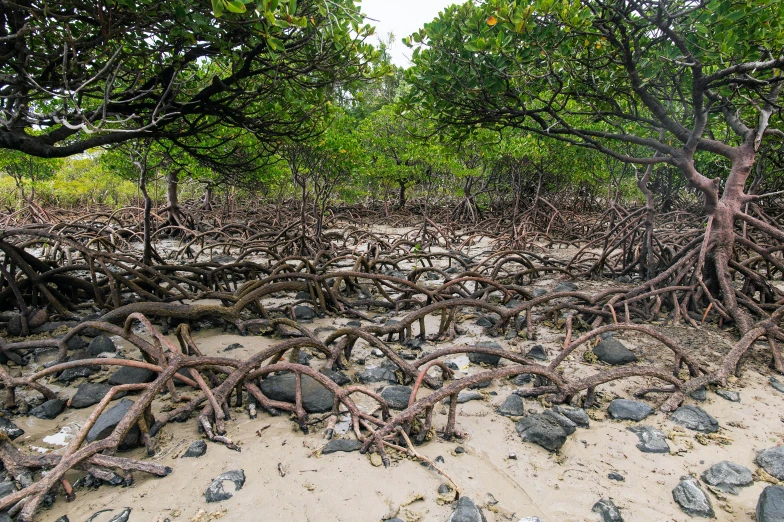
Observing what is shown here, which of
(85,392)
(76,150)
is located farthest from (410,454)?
(76,150)

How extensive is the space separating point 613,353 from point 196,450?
299cm

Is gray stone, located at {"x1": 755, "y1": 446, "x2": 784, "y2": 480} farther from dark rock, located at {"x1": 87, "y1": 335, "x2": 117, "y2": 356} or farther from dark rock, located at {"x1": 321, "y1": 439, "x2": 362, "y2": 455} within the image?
dark rock, located at {"x1": 87, "y1": 335, "x2": 117, "y2": 356}

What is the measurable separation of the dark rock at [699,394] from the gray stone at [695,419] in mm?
125

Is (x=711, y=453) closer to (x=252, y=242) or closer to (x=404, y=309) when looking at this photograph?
(x=404, y=309)

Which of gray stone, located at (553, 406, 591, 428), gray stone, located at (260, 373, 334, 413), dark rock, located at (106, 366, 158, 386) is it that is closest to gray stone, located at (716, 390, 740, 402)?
gray stone, located at (553, 406, 591, 428)

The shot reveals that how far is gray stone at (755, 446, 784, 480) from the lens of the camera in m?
2.02

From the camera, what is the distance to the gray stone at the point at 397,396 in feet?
8.60

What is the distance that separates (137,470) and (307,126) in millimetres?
4019

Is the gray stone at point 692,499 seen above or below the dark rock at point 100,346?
below

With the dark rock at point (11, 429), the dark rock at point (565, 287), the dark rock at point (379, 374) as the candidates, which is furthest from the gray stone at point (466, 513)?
the dark rock at point (565, 287)

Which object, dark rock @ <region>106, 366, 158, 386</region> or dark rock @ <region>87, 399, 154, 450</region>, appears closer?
dark rock @ <region>87, 399, 154, 450</region>

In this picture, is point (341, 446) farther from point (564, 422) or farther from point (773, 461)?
point (773, 461)

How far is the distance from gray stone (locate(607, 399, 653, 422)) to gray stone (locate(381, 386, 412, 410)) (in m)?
1.24

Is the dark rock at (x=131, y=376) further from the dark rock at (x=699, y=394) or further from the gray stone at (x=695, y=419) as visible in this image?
the dark rock at (x=699, y=394)
